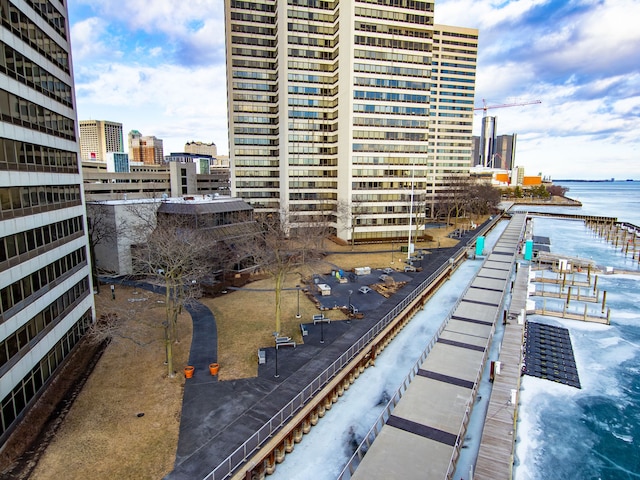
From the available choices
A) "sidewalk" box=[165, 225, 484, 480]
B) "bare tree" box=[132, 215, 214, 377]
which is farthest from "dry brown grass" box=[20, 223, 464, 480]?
"bare tree" box=[132, 215, 214, 377]

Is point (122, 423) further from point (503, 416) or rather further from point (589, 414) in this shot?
point (589, 414)

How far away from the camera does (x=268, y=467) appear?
57.5 ft

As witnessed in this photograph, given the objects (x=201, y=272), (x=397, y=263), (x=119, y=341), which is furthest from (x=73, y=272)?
(x=397, y=263)

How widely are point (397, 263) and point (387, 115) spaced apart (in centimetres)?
3146

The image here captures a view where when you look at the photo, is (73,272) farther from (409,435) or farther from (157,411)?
(409,435)

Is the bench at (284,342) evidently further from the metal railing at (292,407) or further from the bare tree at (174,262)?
the bare tree at (174,262)

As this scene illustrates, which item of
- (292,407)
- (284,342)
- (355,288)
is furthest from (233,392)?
(355,288)

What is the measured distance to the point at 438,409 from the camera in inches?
807

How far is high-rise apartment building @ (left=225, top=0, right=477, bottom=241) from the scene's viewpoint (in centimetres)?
7006

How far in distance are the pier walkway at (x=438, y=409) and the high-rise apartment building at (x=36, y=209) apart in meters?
17.9

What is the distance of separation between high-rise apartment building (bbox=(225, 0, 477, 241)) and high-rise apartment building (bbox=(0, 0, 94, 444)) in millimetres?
44469

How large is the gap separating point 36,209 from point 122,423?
531 inches

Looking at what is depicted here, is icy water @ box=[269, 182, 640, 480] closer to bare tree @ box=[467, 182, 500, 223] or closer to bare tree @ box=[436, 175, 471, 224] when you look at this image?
bare tree @ box=[436, 175, 471, 224]

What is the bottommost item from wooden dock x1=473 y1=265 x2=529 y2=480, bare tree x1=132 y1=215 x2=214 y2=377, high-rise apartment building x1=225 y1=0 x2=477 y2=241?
wooden dock x1=473 y1=265 x2=529 y2=480
